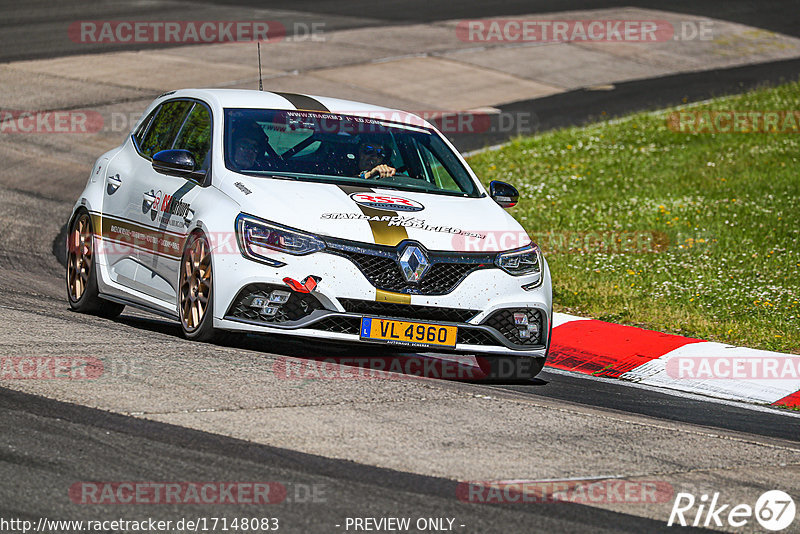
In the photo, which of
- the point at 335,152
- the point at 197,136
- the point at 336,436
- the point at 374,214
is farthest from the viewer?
the point at 197,136

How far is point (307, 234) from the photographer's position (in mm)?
7594

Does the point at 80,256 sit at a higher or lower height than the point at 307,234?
lower

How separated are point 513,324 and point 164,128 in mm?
3065

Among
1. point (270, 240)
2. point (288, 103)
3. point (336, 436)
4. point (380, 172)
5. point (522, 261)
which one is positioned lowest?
point (336, 436)

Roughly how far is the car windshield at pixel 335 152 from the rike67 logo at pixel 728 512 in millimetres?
3546

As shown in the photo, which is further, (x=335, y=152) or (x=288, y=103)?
(x=288, y=103)

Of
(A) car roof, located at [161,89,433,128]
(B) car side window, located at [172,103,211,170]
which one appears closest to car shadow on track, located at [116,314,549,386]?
(B) car side window, located at [172,103,211,170]

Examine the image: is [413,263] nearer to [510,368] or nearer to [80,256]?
[510,368]

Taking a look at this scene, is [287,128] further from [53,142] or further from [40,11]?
[40,11]

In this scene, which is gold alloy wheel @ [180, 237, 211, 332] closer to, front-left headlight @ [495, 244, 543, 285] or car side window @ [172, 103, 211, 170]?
car side window @ [172, 103, 211, 170]

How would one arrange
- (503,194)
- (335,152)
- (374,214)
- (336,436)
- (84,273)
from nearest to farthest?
(336,436), (374,214), (335,152), (503,194), (84,273)

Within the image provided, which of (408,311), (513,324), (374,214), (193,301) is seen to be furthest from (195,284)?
(513,324)

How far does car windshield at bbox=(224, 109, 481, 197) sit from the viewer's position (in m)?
8.49

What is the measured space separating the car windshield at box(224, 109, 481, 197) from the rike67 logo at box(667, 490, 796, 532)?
140 inches
